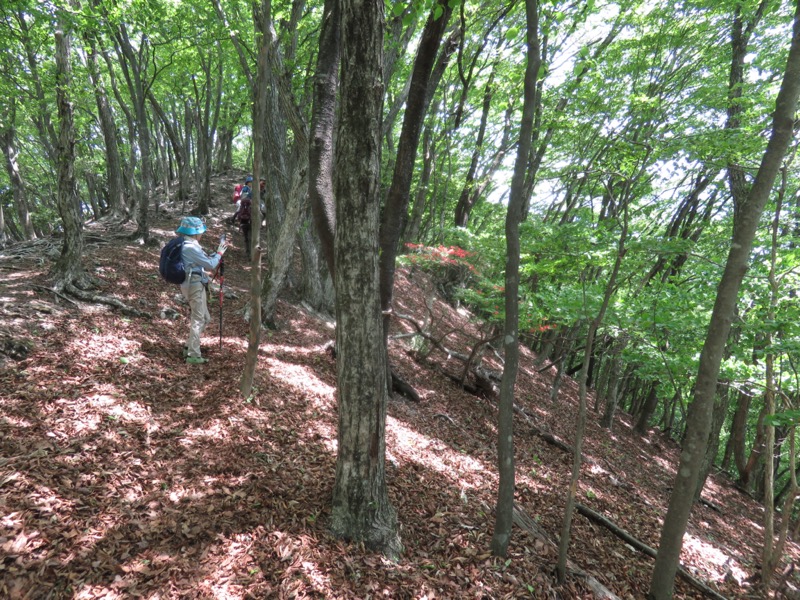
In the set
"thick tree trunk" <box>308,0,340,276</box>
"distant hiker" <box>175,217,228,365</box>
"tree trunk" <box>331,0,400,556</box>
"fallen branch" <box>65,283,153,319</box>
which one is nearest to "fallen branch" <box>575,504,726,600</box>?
"tree trunk" <box>331,0,400,556</box>

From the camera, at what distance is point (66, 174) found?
18.6 feet

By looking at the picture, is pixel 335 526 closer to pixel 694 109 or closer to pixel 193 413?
pixel 193 413

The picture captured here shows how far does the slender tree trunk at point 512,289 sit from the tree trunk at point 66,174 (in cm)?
656

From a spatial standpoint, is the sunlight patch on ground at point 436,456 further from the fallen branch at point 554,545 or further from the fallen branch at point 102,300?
the fallen branch at point 102,300

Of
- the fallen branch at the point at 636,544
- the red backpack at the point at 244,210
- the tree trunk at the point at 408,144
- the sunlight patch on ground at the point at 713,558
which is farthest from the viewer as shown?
the red backpack at the point at 244,210

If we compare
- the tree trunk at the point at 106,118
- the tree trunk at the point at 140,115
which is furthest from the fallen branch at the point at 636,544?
the tree trunk at the point at 140,115

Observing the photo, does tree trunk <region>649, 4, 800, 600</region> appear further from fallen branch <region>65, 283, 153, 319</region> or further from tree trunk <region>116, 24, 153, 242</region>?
tree trunk <region>116, 24, 153, 242</region>

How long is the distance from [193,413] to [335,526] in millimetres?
2409

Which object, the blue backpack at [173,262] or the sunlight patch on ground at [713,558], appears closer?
the blue backpack at [173,262]

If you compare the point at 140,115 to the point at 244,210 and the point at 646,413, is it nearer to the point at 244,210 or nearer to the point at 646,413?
the point at 244,210

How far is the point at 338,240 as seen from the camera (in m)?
2.78

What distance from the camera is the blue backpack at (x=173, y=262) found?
512 centimetres

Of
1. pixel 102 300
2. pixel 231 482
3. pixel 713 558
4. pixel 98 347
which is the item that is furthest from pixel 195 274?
pixel 713 558

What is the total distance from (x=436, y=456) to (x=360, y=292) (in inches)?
149
